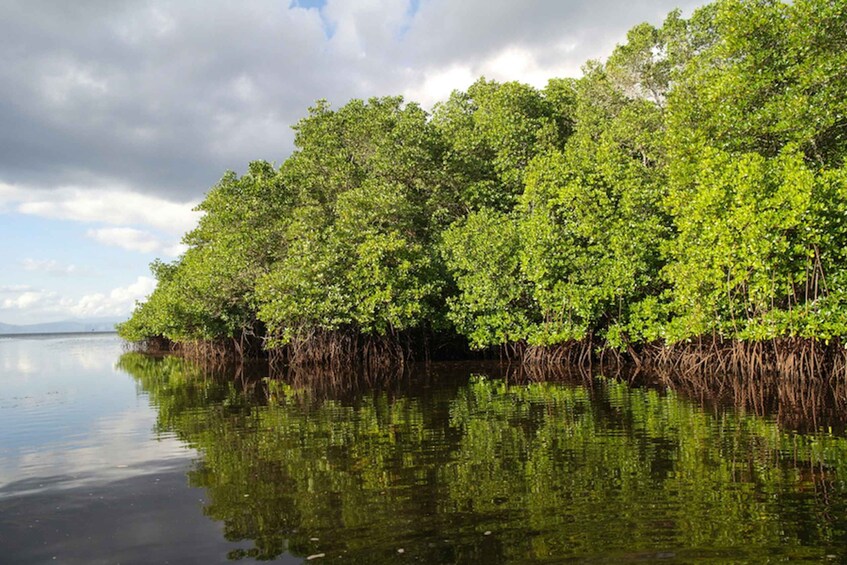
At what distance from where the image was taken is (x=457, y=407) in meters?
13.5

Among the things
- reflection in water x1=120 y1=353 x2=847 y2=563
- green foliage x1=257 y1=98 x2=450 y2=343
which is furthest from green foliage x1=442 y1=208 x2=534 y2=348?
reflection in water x1=120 y1=353 x2=847 y2=563

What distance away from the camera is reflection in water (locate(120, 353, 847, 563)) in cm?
517

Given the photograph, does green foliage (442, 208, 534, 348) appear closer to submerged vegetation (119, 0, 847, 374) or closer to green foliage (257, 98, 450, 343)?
submerged vegetation (119, 0, 847, 374)

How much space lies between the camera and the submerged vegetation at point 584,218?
14.8 m

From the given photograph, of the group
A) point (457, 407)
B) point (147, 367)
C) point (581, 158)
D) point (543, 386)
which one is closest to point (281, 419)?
point (457, 407)

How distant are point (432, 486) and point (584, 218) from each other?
49.1 ft

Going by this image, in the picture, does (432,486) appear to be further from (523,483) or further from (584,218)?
(584,218)

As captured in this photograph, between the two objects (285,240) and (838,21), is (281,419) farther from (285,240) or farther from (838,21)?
(838,21)

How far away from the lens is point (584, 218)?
20.0m

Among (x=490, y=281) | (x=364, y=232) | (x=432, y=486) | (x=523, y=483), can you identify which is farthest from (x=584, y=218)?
(x=432, y=486)

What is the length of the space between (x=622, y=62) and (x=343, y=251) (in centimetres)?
1841

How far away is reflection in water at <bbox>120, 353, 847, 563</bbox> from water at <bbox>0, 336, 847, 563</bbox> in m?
0.03

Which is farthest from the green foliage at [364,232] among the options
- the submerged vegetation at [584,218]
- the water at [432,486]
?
the water at [432,486]

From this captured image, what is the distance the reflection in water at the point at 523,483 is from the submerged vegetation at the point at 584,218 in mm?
4964
